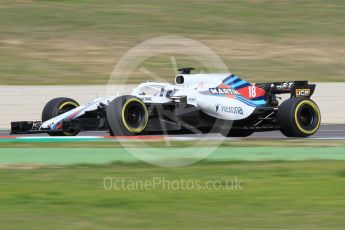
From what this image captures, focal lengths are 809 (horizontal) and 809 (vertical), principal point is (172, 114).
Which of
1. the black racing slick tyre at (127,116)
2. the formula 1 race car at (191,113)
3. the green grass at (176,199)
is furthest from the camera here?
the formula 1 race car at (191,113)

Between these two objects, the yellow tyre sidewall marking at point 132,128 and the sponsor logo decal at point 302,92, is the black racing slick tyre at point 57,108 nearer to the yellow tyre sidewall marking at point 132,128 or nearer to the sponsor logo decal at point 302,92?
the yellow tyre sidewall marking at point 132,128

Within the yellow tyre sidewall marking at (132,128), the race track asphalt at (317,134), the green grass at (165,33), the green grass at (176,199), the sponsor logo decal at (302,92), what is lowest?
the green grass at (176,199)

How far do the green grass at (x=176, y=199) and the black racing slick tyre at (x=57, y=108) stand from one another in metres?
5.01

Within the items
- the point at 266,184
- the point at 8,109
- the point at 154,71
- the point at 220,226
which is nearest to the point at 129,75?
the point at 154,71

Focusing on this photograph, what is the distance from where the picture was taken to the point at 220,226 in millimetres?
6711

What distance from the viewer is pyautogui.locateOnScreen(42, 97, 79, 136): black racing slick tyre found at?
51.1 ft

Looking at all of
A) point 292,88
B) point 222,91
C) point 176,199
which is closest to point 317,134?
point 292,88

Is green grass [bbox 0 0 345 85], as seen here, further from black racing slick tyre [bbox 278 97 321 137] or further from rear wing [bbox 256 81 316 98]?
black racing slick tyre [bbox 278 97 321 137]

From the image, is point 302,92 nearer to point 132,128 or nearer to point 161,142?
point 161,142

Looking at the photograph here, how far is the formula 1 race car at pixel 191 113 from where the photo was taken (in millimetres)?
14461

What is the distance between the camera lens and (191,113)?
1485cm

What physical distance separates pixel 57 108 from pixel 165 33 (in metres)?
11.5

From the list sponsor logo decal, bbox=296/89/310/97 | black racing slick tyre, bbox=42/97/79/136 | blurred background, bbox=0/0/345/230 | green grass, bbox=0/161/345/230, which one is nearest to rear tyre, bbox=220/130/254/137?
blurred background, bbox=0/0/345/230

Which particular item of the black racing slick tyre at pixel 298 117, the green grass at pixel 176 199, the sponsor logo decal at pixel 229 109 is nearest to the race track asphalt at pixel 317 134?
the black racing slick tyre at pixel 298 117
